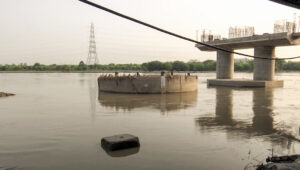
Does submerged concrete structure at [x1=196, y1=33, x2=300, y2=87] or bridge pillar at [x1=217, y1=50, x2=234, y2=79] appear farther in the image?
bridge pillar at [x1=217, y1=50, x2=234, y2=79]

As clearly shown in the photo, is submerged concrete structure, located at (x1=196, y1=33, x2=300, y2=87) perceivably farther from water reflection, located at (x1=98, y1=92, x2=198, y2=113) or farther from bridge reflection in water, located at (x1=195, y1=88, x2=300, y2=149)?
bridge reflection in water, located at (x1=195, y1=88, x2=300, y2=149)

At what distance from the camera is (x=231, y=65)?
188 ft

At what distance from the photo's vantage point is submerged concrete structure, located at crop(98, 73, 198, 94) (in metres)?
37.9

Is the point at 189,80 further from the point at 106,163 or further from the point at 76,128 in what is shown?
the point at 106,163

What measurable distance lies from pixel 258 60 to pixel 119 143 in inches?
1720

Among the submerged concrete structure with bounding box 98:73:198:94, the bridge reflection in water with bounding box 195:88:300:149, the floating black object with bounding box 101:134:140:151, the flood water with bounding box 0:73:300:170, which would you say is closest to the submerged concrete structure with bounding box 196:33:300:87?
the submerged concrete structure with bounding box 98:73:198:94

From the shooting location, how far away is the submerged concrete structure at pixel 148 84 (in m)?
37.9

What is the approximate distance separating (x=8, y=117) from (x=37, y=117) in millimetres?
1920

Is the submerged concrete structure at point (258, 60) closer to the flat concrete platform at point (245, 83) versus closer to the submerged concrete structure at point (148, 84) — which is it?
the flat concrete platform at point (245, 83)

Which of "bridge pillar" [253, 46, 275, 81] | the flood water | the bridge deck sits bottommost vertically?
the flood water

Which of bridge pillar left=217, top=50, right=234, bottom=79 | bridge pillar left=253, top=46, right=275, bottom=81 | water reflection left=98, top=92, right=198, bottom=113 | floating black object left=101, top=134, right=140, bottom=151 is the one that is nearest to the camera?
floating black object left=101, top=134, right=140, bottom=151

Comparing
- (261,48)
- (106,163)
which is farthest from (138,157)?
(261,48)

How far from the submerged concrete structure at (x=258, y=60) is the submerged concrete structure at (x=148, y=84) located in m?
14.1

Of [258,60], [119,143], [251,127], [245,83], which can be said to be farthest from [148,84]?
[119,143]
